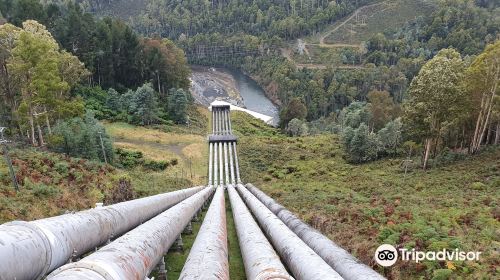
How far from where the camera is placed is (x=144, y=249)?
13.2 metres

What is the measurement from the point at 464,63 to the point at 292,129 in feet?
148

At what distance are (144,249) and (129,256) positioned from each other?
72.7 inches

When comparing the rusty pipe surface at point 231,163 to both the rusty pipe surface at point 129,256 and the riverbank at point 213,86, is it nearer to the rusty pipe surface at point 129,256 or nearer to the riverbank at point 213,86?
the rusty pipe surface at point 129,256

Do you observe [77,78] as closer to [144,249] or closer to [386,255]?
[144,249]

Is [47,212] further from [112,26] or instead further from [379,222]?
[112,26]

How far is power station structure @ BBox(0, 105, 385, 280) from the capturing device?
9.36 meters

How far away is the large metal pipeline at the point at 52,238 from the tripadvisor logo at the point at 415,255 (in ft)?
37.9

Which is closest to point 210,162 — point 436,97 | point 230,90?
Answer: point 436,97

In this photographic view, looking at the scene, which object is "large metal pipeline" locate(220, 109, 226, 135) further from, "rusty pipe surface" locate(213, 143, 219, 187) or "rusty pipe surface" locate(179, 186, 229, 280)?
"rusty pipe surface" locate(179, 186, 229, 280)

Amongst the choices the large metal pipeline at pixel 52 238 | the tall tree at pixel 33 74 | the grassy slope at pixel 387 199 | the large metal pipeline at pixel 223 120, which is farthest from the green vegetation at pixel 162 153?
the large metal pipeline at pixel 52 238

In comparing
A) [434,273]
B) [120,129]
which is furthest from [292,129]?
[434,273]

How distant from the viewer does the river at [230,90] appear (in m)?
127

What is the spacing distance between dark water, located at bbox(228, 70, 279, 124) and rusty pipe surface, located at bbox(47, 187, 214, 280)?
101 metres

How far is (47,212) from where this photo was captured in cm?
2303
